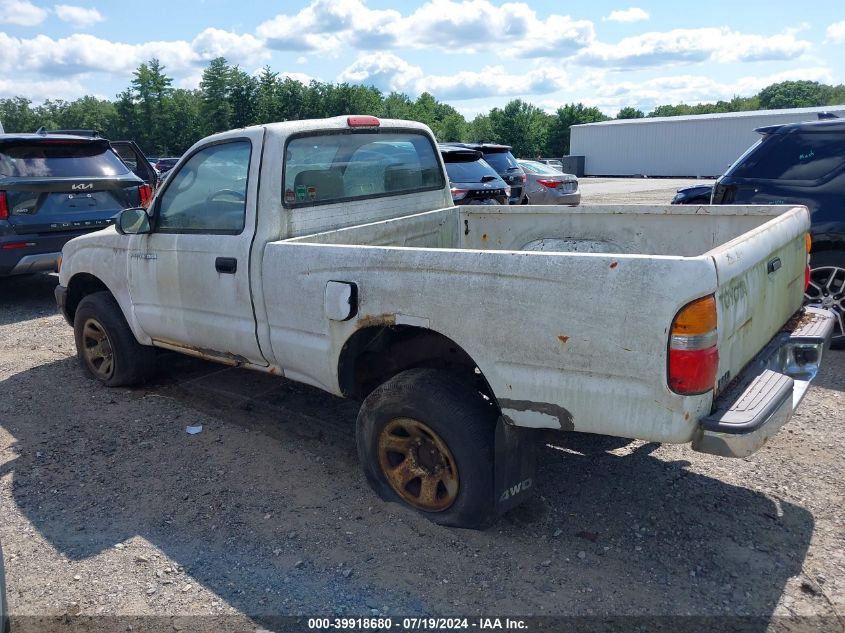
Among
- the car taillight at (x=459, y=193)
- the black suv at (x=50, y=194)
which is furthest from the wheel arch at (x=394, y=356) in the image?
the car taillight at (x=459, y=193)

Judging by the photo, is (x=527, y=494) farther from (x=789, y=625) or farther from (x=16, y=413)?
(x=16, y=413)

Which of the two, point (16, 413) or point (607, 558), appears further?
point (16, 413)

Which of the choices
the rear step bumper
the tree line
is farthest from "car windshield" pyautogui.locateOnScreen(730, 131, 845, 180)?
the tree line

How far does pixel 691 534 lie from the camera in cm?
338

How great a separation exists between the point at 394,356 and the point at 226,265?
120 cm

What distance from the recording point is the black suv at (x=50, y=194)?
25.8 feet

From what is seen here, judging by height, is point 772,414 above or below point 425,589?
above

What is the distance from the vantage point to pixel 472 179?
10.6 m

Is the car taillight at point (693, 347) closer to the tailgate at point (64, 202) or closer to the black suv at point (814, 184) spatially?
the black suv at point (814, 184)

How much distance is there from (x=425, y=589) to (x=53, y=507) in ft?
7.33

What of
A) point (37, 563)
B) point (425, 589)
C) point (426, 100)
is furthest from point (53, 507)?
point (426, 100)

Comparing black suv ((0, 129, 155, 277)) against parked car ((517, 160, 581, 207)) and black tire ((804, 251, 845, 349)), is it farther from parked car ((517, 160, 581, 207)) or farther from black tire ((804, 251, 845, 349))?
parked car ((517, 160, 581, 207))

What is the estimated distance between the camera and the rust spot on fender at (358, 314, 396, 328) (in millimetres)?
3326

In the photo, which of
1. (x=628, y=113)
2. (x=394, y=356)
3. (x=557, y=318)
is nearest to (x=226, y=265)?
(x=394, y=356)
